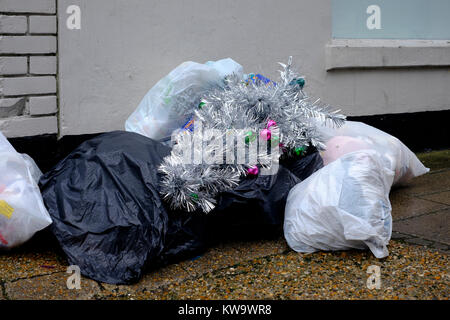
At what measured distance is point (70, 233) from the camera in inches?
94.0

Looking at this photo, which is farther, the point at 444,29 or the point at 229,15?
the point at 444,29

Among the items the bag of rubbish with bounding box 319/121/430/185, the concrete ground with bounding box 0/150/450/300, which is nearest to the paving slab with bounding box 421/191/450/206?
the bag of rubbish with bounding box 319/121/430/185

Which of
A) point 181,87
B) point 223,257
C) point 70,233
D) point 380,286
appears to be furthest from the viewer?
point 181,87

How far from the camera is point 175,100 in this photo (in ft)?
10.1

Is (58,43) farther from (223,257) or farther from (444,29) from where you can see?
(444,29)

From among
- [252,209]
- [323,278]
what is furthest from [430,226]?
[252,209]

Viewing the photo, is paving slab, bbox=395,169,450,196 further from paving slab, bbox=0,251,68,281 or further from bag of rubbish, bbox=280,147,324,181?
paving slab, bbox=0,251,68,281

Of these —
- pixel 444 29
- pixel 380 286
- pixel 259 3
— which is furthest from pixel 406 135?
pixel 380 286

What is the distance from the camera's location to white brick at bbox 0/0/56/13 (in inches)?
119

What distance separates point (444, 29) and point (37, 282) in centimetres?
472

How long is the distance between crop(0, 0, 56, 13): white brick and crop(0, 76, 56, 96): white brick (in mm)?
412

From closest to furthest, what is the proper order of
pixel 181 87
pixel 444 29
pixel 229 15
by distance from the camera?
pixel 181 87
pixel 229 15
pixel 444 29

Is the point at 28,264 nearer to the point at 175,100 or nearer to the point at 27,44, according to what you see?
the point at 175,100

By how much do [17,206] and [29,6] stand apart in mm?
1373
